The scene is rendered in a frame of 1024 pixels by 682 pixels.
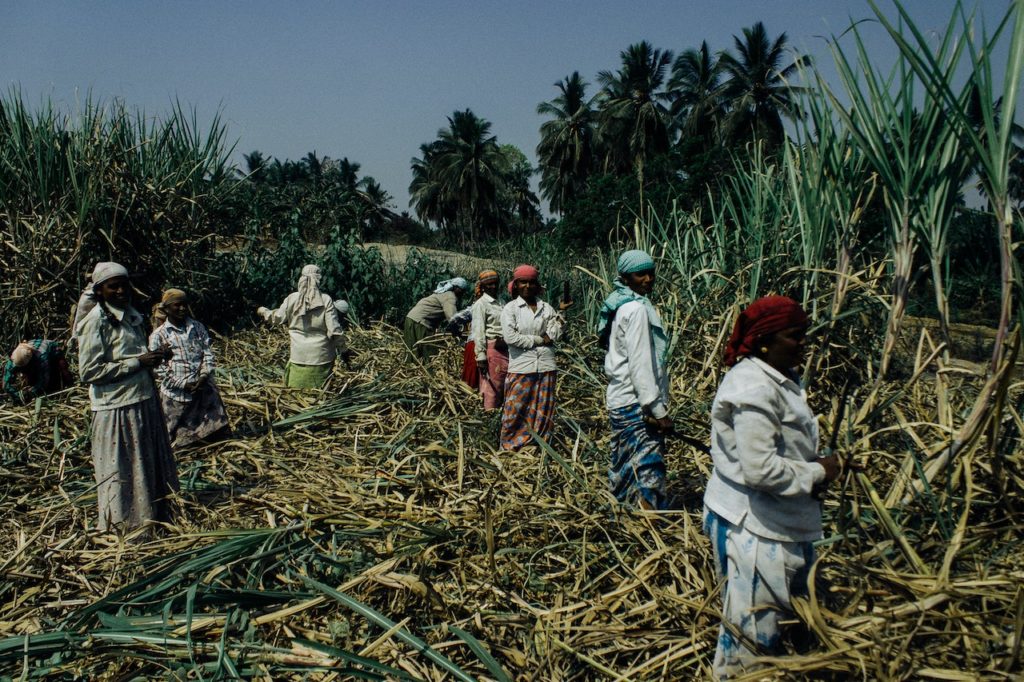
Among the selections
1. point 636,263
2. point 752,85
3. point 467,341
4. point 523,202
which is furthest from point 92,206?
point 523,202

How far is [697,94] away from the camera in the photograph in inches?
1427

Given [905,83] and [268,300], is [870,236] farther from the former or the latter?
[268,300]

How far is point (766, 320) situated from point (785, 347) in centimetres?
9

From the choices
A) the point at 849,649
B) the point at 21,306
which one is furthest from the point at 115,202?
the point at 849,649

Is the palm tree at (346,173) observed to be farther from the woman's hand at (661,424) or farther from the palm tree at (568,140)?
the woman's hand at (661,424)

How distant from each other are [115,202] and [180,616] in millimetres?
Answer: 7054

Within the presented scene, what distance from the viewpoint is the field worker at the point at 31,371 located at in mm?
5805

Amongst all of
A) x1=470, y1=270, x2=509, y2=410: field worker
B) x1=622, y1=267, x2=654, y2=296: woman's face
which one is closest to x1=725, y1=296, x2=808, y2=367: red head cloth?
x1=622, y1=267, x2=654, y2=296: woman's face

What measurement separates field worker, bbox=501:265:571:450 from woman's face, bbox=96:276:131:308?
2272 millimetres

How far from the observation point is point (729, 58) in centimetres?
3403

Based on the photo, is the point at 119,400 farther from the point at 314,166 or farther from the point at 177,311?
the point at 314,166

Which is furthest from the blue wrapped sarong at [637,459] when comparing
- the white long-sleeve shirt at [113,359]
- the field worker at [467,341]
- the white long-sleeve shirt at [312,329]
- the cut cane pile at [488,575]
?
the white long-sleeve shirt at [312,329]

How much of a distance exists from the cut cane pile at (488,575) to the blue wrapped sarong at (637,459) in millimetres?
144

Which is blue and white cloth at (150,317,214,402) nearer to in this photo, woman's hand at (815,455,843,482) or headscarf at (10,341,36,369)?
headscarf at (10,341,36,369)
